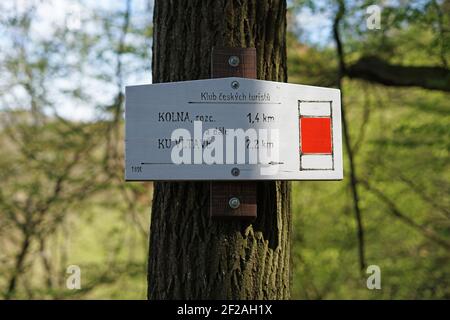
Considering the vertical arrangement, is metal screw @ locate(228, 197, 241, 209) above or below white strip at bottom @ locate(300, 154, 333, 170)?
below

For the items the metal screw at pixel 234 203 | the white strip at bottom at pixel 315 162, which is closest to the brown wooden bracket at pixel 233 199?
the metal screw at pixel 234 203

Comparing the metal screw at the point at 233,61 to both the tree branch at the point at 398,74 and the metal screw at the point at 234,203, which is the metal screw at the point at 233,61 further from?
the tree branch at the point at 398,74

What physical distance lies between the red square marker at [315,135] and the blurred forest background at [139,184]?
3.95 m

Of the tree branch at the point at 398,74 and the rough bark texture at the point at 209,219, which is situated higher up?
the tree branch at the point at 398,74

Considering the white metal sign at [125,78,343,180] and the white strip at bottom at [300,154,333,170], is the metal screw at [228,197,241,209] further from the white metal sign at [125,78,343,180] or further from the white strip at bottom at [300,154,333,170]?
the white strip at bottom at [300,154,333,170]

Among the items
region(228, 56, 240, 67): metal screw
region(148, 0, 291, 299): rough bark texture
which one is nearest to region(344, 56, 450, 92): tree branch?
region(148, 0, 291, 299): rough bark texture

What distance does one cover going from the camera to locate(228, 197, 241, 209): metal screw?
2.00m

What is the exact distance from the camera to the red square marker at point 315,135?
2027 mm

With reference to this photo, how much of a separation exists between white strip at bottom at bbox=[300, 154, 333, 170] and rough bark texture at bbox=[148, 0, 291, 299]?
0.54 ft

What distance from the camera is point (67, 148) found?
6.29 meters

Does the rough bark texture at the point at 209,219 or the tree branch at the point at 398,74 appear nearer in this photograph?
the rough bark texture at the point at 209,219

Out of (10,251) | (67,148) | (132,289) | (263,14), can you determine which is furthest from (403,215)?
(263,14)

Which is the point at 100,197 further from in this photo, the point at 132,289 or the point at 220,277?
the point at 220,277
